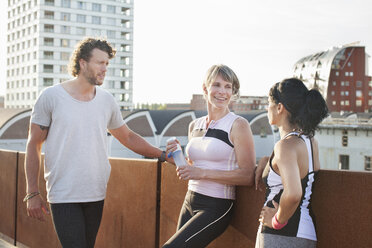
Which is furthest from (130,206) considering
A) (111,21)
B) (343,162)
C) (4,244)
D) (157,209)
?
(111,21)

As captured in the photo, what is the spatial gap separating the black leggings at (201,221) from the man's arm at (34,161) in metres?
1.11

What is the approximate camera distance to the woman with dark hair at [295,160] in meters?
2.45

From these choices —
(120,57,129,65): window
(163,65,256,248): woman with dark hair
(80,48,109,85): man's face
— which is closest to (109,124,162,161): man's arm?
(80,48,109,85): man's face

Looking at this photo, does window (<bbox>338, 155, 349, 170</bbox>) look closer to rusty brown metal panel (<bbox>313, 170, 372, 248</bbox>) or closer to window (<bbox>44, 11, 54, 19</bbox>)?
window (<bbox>44, 11, 54, 19</bbox>)

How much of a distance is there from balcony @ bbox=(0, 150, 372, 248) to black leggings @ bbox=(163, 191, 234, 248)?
0.43m

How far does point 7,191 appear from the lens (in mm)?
6266

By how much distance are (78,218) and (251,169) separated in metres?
1.35

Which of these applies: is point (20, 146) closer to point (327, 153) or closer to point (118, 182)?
point (118, 182)

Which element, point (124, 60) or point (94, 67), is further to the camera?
point (124, 60)

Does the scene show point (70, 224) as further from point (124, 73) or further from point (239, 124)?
point (124, 73)

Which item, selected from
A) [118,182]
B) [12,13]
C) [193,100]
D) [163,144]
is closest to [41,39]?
[12,13]

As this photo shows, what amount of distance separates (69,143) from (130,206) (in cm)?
156

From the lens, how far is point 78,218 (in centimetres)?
328

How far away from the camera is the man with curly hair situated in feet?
10.7
